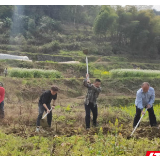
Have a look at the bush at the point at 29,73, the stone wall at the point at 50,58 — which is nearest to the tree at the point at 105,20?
the stone wall at the point at 50,58

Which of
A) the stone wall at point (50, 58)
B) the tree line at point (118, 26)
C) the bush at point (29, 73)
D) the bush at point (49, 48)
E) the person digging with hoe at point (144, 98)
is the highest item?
the tree line at point (118, 26)

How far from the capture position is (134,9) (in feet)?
110

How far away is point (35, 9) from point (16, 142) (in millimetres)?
40145

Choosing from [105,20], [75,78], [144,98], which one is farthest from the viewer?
[105,20]

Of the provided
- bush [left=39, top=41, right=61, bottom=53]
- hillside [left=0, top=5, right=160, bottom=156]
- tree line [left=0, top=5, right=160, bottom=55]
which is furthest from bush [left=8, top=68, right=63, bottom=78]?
tree line [left=0, top=5, right=160, bottom=55]

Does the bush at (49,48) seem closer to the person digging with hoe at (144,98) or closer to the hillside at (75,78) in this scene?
the hillside at (75,78)

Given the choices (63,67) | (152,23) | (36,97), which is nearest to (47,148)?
(36,97)

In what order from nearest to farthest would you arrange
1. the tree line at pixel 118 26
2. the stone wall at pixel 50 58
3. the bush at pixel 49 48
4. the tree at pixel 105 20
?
1. the stone wall at pixel 50 58
2. the bush at pixel 49 48
3. the tree at pixel 105 20
4. the tree line at pixel 118 26

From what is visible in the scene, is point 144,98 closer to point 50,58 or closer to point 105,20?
point 50,58

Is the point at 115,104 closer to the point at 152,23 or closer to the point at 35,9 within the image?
the point at 152,23

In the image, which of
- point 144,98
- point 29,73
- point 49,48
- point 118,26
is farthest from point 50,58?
point 144,98

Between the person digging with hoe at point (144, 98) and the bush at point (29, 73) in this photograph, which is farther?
the bush at point (29, 73)

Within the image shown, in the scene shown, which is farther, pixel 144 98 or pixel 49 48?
pixel 49 48

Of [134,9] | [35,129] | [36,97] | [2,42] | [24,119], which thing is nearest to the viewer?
[35,129]
